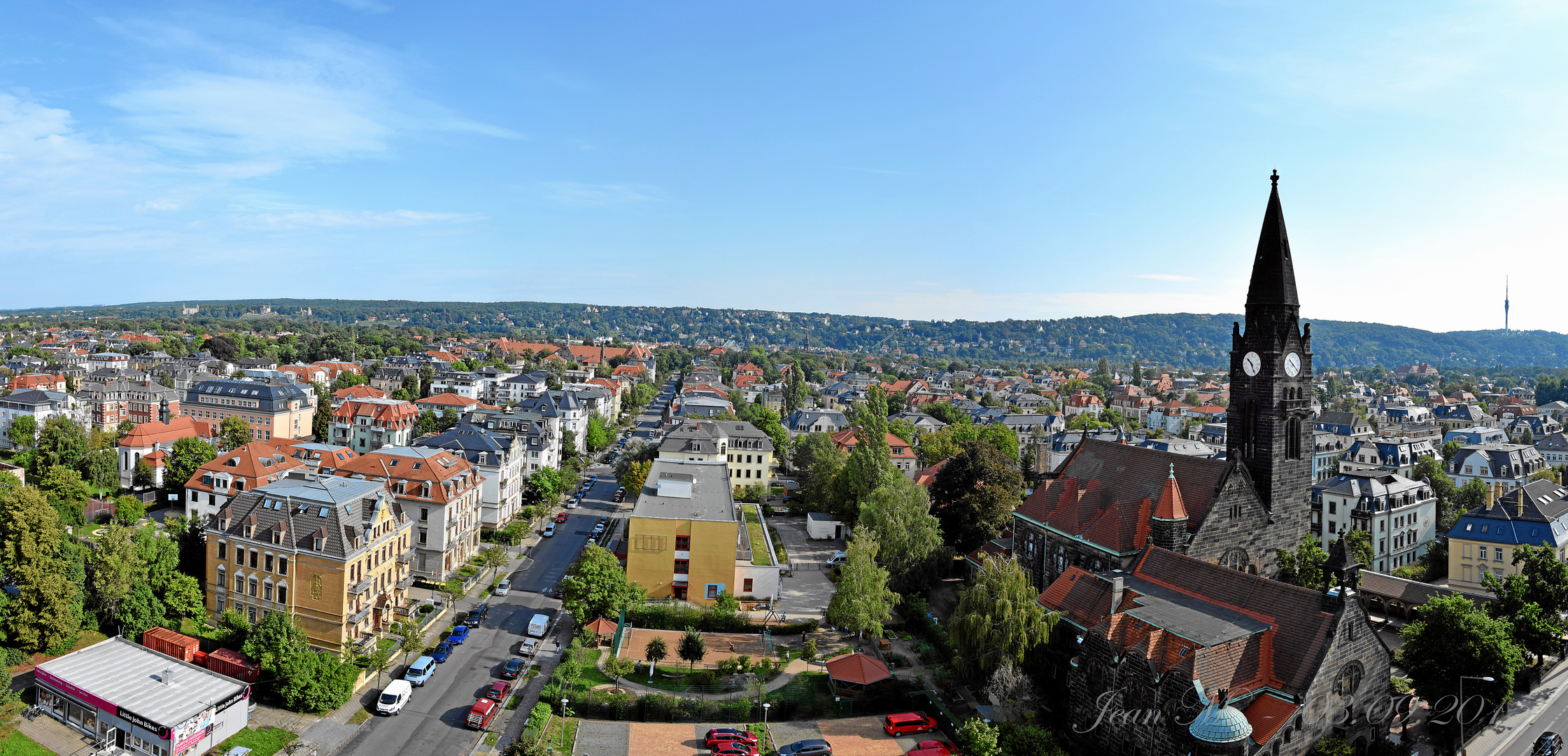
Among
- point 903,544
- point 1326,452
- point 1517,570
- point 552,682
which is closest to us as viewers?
point 552,682

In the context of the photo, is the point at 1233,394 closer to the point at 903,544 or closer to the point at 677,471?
the point at 903,544

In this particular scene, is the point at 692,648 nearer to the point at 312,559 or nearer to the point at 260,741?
the point at 260,741

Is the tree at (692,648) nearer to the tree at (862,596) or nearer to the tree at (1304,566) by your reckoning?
the tree at (862,596)

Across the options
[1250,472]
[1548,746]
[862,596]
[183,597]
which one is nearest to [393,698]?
[183,597]

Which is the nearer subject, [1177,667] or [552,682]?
[1177,667]

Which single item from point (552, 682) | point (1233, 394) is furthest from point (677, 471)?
point (1233, 394)
